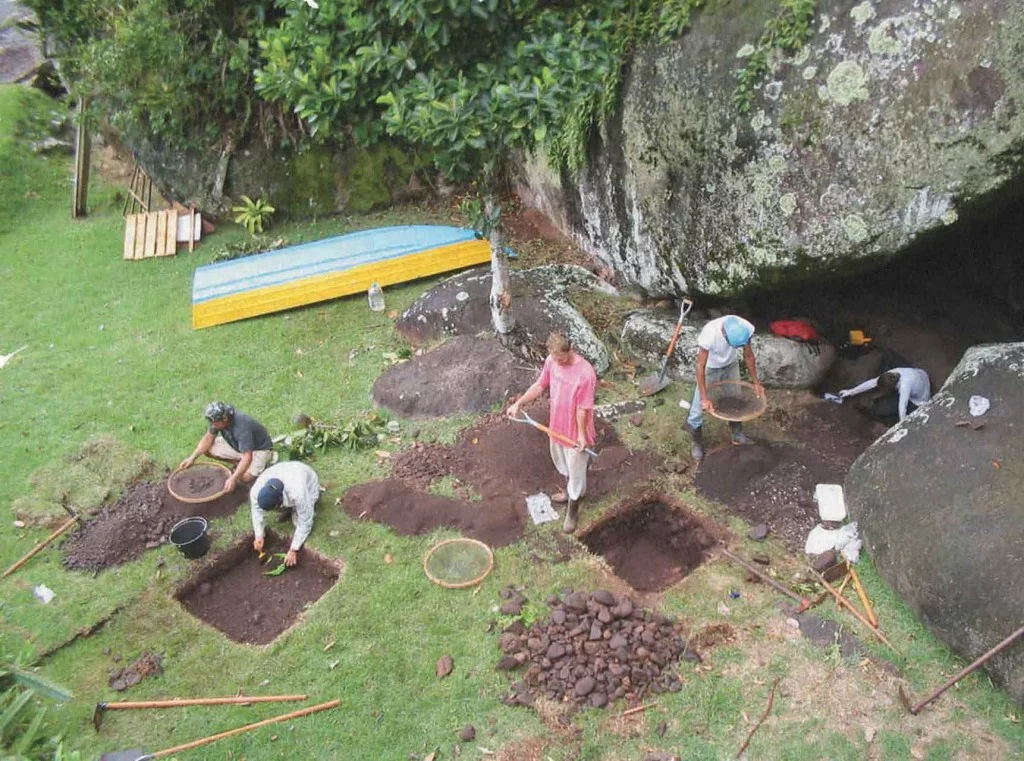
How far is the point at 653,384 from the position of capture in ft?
28.0

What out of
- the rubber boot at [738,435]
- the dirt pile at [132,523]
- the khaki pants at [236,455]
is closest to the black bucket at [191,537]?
the dirt pile at [132,523]

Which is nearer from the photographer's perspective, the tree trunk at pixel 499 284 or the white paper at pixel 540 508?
the white paper at pixel 540 508

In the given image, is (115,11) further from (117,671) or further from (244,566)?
(117,671)

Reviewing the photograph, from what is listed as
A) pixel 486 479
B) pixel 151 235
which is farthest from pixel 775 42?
pixel 151 235

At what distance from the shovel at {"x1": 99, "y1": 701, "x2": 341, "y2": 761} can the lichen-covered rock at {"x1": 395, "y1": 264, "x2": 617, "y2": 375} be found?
4699 millimetres

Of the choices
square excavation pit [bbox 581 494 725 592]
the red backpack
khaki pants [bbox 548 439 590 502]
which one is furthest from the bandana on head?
the red backpack

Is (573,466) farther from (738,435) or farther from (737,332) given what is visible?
(738,435)

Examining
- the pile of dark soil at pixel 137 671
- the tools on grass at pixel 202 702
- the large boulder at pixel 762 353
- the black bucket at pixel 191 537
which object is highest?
the large boulder at pixel 762 353

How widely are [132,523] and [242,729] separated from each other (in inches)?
104

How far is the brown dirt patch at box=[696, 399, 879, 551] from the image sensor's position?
7.00 m

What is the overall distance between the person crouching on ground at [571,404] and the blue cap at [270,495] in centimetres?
211

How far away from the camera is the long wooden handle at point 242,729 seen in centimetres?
546

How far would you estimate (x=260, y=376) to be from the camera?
31.0 feet

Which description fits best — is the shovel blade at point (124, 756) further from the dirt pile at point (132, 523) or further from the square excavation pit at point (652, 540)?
the square excavation pit at point (652, 540)
